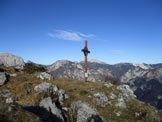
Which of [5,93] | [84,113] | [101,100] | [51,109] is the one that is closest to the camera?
[51,109]

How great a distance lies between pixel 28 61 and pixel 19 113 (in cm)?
2284

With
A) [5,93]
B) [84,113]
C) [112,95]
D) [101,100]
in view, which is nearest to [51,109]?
[84,113]

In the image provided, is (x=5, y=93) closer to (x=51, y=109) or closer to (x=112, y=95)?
(x=51, y=109)

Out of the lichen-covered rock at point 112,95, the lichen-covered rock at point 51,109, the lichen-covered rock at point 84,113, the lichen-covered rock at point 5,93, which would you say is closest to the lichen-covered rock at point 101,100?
the lichen-covered rock at point 112,95

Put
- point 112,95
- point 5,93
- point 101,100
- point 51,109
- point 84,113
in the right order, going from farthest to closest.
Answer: point 112,95, point 101,100, point 5,93, point 84,113, point 51,109

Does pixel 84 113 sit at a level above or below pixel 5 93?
below

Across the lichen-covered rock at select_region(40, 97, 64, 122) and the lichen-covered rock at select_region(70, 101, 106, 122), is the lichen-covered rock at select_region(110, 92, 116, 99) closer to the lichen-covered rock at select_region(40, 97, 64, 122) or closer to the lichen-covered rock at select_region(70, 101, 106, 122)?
the lichen-covered rock at select_region(70, 101, 106, 122)

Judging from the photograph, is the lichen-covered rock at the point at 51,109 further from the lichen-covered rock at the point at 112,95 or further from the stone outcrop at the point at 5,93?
the lichen-covered rock at the point at 112,95

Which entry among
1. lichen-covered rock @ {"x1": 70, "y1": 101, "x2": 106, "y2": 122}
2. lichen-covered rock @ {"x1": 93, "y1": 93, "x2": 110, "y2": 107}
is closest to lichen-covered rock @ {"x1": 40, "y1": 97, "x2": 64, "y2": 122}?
lichen-covered rock @ {"x1": 70, "y1": 101, "x2": 106, "y2": 122}

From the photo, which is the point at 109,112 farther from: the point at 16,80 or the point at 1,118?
the point at 16,80

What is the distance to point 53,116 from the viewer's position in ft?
27.1

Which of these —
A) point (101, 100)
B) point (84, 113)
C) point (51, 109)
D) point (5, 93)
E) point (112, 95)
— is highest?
point (5, 93)

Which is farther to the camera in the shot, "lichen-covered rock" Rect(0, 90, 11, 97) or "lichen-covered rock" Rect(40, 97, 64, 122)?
"lichen-covered rock" Rect(0, 90, 11, 97)

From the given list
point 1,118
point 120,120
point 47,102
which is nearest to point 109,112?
point 120,120
